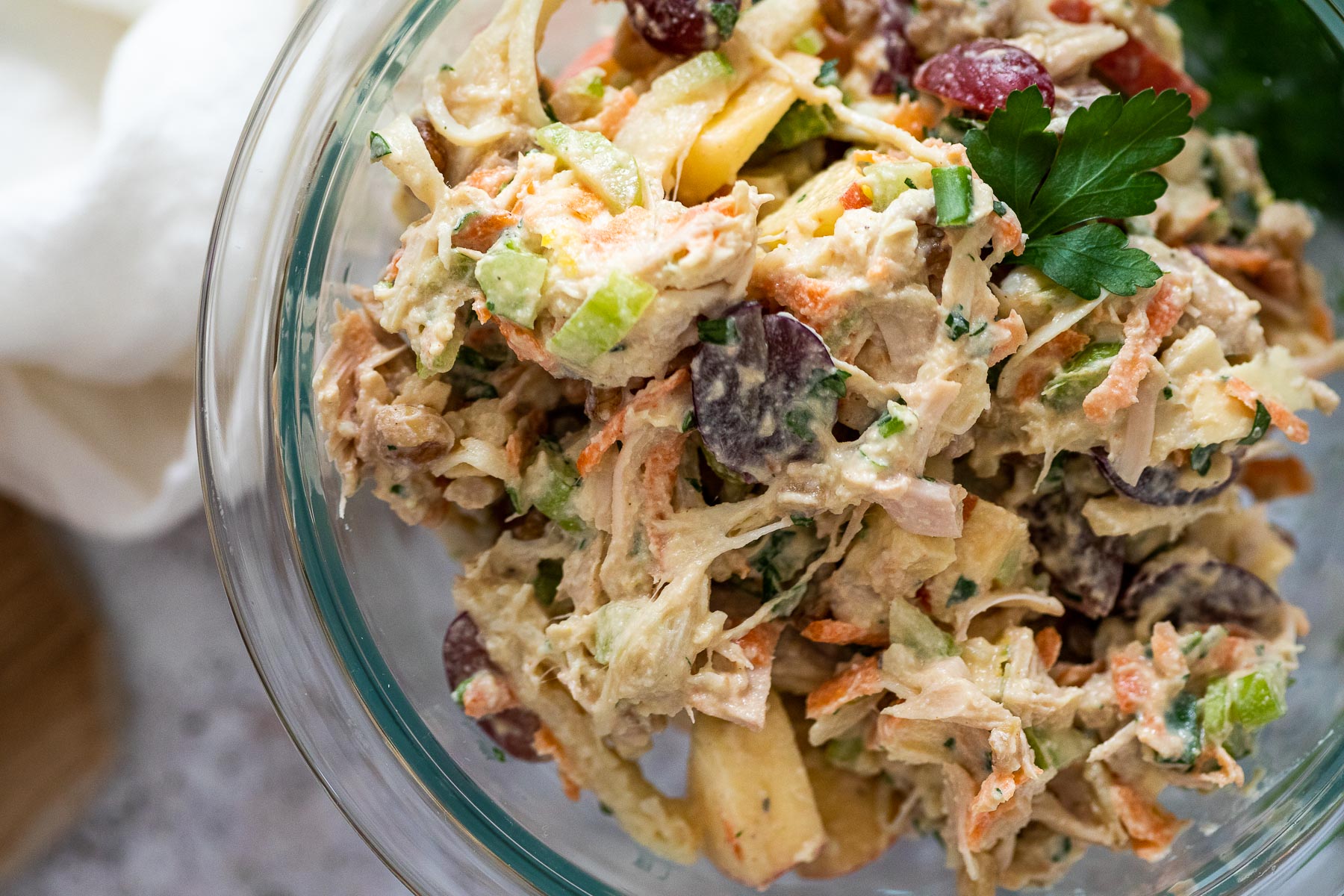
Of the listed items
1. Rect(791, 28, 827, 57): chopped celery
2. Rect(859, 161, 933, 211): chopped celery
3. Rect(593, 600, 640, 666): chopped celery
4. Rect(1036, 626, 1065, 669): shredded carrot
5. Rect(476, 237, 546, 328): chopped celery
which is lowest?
Rect(1036, 626, 1065, 669): shredded carrot

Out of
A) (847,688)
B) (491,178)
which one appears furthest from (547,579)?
(491,178)

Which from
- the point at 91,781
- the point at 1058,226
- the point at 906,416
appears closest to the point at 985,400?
the point at 906,416

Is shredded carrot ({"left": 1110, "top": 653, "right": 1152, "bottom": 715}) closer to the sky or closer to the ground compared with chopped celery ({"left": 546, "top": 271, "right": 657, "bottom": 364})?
closer to the ground

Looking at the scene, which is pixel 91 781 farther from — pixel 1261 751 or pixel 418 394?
pixel 1261 751

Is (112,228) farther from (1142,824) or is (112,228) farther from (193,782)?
(1142,824)

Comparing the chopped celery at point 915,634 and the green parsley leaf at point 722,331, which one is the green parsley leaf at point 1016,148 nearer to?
the green parsley leaf at point 722,331

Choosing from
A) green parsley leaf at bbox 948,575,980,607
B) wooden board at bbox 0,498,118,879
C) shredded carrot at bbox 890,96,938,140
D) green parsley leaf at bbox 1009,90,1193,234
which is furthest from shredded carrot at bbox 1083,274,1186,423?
wooden board at bbox 0,498,118,879

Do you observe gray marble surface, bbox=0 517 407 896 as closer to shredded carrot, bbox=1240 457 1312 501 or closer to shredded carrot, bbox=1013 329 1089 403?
shredded carrot, bbox=1013 329 1089 403
